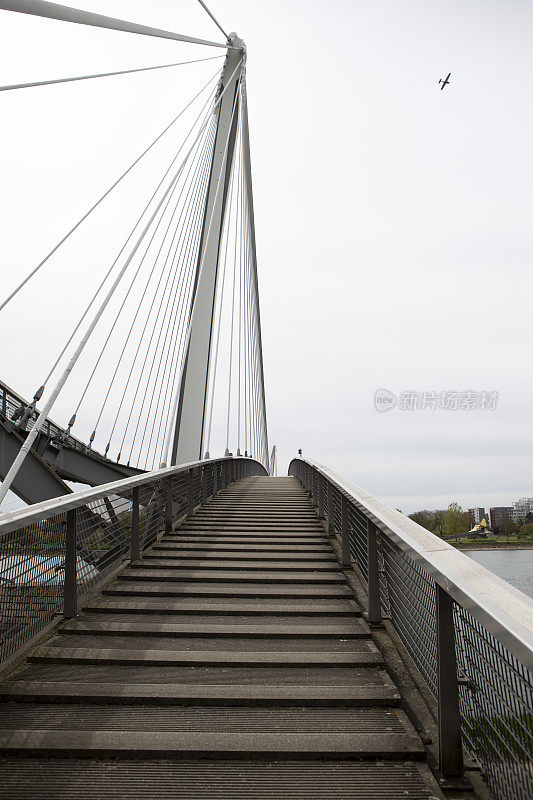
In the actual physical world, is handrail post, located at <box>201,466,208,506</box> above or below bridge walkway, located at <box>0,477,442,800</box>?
above

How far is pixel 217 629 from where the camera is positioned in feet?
12.1

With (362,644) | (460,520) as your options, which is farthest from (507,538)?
(362,644)

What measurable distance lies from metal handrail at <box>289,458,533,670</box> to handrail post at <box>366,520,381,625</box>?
0.90 m

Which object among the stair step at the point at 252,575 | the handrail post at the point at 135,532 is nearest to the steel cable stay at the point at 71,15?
the handrail post at the point at 135,532

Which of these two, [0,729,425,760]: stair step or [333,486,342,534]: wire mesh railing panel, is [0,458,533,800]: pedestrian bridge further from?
[333,486,342,534]: wire mesh railing panel

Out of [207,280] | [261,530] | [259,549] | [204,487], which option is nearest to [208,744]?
[259,549]

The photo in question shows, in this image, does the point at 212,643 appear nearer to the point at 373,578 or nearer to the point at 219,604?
the point at 219,604

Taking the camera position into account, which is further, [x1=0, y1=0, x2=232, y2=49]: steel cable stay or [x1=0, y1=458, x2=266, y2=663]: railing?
[x1=0, y1=0, x2=232, y2=49]: steel cable stay

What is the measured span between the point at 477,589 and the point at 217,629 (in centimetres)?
225

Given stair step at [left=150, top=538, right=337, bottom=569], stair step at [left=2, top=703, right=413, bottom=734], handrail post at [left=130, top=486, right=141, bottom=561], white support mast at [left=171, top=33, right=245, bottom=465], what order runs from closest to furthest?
stair step at [left=2, top=703, right=413, bottom=734] < handrail post at [left=130, top=486, right=141, bottom=561] < stair step at [left=150, top=538, right=337, bottom=569] < white support mast at [left=171, top=33, right=245, bottom=465]

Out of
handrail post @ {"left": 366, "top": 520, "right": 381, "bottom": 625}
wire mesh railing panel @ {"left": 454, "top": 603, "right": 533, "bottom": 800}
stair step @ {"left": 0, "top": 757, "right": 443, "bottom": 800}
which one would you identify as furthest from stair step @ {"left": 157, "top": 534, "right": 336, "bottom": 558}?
wire mesh railing panel @ {"left": 454, "top": 603, "right": 533, "bottom": 800}

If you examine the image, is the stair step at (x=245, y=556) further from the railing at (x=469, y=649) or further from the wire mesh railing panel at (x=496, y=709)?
the wire mesh railing panel at (x=496, y=709)

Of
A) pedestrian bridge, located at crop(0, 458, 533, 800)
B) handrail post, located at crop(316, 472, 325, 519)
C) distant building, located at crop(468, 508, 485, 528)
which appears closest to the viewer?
pedestrian bridge, located at crop(0, 458, 533, 800)

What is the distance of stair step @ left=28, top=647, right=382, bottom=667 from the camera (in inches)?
125
